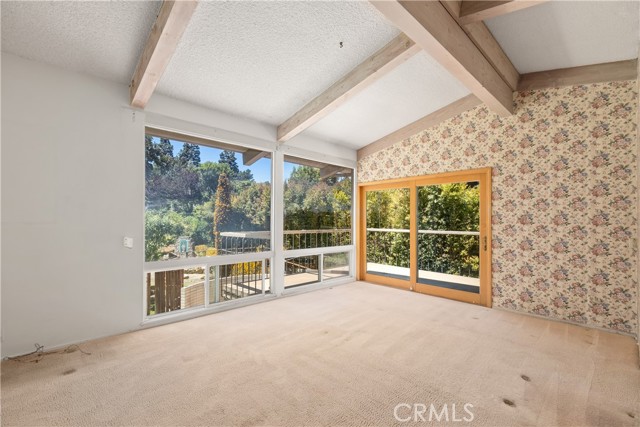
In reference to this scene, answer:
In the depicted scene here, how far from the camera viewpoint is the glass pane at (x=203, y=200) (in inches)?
138

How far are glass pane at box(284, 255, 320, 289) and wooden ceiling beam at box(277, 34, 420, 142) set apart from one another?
2038 mm

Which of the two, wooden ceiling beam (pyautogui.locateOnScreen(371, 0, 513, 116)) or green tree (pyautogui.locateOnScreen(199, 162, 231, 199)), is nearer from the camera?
wooden ceiling beam (pyautogui.locateOnScreen(371, 0, 513, 116))

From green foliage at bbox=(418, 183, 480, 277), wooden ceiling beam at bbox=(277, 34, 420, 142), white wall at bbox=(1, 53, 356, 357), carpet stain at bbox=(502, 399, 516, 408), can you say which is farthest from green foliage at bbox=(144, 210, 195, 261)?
green foliage at bbox=(418, 183, 480, 277)

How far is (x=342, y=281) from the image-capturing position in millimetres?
5656

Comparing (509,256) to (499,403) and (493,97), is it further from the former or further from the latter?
(499,403)

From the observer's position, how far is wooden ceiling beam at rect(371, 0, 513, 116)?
7.09 feet

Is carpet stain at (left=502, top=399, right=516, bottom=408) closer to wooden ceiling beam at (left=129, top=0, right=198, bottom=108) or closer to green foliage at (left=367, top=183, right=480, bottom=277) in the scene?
green foliage at (left=367, top=183, right=480, bottom=277)

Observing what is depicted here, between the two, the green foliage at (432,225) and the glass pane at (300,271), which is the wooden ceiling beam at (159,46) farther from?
the green foliage at (432,225)

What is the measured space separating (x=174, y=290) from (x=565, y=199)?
4839mm

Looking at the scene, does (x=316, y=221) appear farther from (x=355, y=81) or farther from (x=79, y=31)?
(x=79, y=31)

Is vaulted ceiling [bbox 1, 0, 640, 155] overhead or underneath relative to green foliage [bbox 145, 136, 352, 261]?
overhead

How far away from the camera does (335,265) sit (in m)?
5.69

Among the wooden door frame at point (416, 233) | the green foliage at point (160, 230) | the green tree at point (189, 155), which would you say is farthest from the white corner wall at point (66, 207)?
the wooden door frame at point (416, 233)

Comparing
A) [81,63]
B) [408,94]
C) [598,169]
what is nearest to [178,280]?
[81,63]
